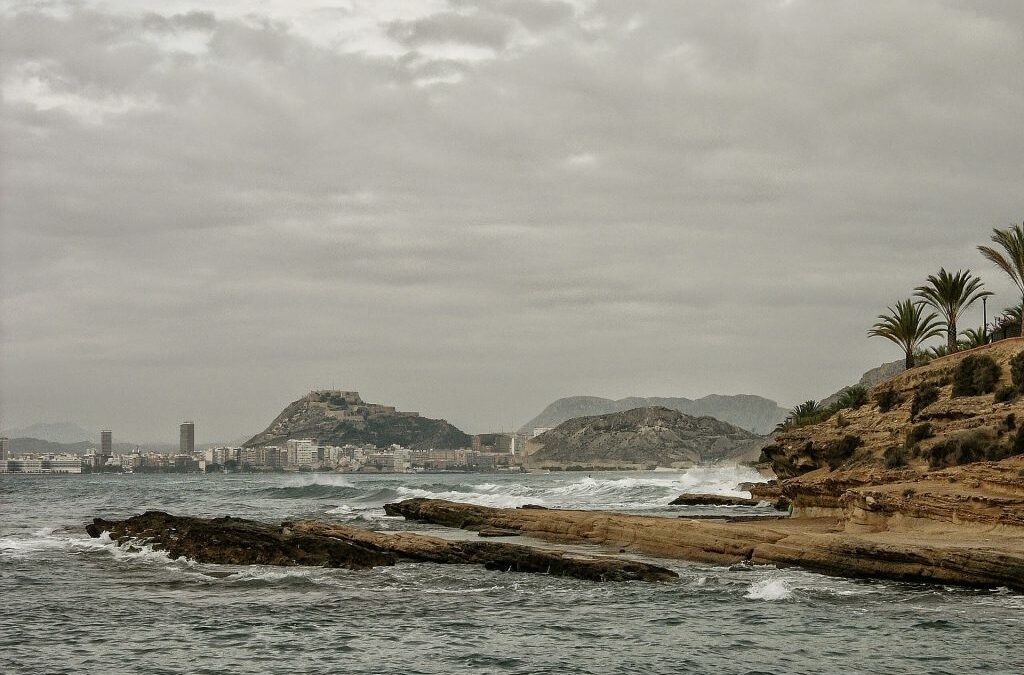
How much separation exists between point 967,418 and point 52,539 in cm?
3791

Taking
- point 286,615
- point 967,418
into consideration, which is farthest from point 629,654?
point 967,418

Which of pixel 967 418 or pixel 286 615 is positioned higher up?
pixel 967 418

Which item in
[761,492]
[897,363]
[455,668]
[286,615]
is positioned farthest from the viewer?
[897,363]

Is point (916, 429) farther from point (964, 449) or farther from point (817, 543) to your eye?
point (817, 543)

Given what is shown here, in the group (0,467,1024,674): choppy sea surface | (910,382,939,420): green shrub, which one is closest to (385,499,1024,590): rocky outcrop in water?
(0,467,1024,674): choppy sea surface

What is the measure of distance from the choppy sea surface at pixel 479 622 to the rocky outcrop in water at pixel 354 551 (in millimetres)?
698

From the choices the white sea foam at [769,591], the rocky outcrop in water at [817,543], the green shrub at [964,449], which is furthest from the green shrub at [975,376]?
the white sea foam at [769,591]

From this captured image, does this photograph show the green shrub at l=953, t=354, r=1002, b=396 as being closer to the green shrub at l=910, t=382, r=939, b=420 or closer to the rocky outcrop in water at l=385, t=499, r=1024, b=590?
the green shrub at l=910, t=382, r=939, b=420

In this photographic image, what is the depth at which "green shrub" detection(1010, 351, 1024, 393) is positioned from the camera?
131ft

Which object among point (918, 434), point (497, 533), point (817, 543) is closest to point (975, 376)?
point (918, 434)

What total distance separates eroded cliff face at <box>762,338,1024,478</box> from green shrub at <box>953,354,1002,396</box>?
1.09 feet

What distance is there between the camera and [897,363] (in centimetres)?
17512

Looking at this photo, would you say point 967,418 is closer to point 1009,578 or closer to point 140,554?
point 1009,578

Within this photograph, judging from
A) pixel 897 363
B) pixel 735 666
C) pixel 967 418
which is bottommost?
pixel 735 666
